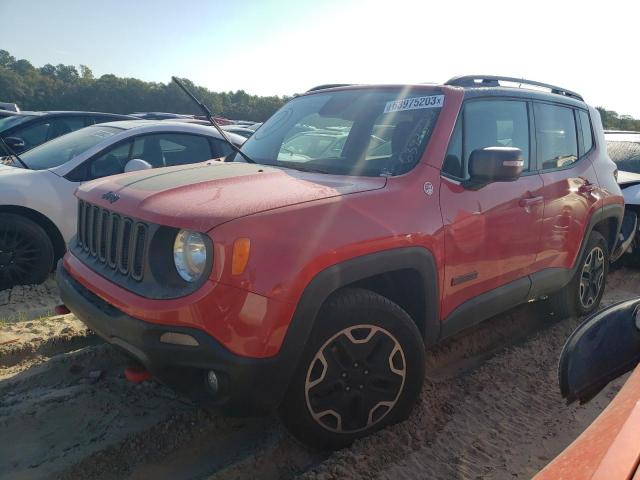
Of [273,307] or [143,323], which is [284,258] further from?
[143,323]

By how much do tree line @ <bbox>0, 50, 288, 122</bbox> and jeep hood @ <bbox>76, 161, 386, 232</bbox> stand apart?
30.4 metres

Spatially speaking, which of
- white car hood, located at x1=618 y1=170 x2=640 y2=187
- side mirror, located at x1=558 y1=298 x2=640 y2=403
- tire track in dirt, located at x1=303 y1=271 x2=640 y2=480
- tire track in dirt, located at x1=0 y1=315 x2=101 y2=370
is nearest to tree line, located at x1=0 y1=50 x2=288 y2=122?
white car hood, located at x1=618 y1=170 x2=640 y2=187

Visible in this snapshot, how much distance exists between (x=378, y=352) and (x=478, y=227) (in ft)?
3.32

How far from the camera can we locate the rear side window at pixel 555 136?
3920 mm

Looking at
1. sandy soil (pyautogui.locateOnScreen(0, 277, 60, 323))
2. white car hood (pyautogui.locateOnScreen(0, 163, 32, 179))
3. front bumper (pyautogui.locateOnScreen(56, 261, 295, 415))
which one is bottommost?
sandy soil (pyautogui.locateOnScreen(0, 277, 60, 323))

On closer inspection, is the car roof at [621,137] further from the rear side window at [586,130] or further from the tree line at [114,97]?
the tree line at [114,97]

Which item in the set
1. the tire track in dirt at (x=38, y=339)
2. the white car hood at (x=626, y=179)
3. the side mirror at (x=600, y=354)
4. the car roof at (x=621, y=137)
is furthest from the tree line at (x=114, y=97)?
the side mirror at (x=600, y=354)

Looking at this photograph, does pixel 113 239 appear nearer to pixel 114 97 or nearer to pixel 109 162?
Result: pixel 109 162

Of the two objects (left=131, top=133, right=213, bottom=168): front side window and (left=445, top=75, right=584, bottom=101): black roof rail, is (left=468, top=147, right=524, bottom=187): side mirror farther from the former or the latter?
(left=131, top=133, right=213, bottom=168): front side window

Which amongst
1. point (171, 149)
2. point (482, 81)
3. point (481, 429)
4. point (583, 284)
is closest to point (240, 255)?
point (481, 429)

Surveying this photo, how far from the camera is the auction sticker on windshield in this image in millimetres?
3193

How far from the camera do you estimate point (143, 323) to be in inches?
89.2

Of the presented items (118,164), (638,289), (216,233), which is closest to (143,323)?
(216,233)

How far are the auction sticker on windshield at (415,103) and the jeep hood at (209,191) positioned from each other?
0.64 meters
